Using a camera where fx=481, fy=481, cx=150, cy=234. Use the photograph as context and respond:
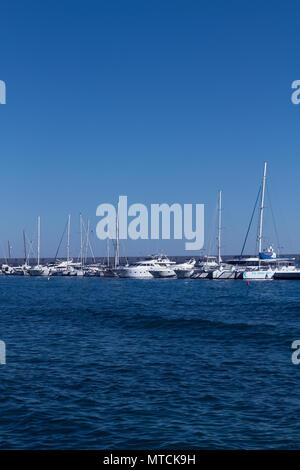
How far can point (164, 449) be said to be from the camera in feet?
41.7

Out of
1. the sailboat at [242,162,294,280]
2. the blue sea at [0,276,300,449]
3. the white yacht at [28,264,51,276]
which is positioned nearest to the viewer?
Answer: the blue sea at [0,276,300,449]

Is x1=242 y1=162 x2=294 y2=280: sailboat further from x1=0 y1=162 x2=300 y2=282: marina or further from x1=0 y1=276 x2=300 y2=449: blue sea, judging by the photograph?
x1=0 y1=276 x2=300 y2=449: blue sea

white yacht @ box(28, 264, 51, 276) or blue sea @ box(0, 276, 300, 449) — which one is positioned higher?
blue sea @ box(0, 276, 300, 449)

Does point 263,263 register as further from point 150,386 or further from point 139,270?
point 150,386

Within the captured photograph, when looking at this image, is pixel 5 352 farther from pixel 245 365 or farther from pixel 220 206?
pixel 220 206

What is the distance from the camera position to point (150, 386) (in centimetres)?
1883

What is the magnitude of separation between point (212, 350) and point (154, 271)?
331 feet

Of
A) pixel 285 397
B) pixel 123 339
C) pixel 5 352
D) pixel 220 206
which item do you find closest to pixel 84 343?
pixel 123 339

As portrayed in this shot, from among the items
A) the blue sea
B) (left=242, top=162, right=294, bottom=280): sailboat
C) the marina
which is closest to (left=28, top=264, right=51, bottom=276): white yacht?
the marina


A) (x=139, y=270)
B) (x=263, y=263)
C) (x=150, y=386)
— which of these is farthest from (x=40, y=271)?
(x=150, y=386)

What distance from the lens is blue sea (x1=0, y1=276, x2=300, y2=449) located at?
1362 centimetres

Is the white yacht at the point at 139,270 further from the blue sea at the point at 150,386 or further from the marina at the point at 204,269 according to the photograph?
the blue sea at the point at 150,386

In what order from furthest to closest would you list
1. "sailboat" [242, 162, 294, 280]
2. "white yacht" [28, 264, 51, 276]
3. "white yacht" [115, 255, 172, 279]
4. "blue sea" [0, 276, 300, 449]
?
"white yacht" [28, 264, 51, 276], "white yacht" [115, 255, 172, 279], "sailboat" [242, 162, 294, 280], "blue sea" [0, 276, 300, 449]

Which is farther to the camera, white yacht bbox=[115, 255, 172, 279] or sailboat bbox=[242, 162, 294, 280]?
white yacht bbox=[115, 255, 172, 279]
